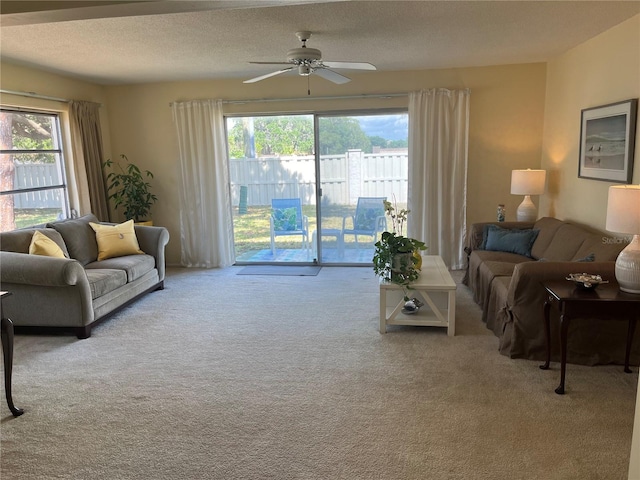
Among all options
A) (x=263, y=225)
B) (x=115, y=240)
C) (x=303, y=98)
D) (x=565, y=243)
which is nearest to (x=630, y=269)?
(x=565, y=243)

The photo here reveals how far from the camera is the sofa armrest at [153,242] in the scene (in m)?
5.07

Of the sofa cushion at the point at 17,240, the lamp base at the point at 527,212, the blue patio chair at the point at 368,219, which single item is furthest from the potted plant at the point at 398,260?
the sofa cushion at the point at 17,240

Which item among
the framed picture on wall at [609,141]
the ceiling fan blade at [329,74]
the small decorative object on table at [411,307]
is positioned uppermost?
the ceiling fan blade at [329,74]

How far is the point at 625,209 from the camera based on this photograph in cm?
263

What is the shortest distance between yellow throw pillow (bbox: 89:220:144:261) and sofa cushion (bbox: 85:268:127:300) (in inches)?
17.8

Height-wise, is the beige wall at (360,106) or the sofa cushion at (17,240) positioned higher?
the beige wall at (360,106)

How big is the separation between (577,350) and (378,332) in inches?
57.2

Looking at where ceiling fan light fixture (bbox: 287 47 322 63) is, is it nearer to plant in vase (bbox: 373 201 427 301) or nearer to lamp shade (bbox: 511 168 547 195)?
plant in vase (bbox: 373 201 427 301)

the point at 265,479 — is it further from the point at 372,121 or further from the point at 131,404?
the point at 372,121

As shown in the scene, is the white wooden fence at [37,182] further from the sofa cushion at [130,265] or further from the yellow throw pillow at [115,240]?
the sofa cushion at [130,265]

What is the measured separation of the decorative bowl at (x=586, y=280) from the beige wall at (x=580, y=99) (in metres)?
1.19

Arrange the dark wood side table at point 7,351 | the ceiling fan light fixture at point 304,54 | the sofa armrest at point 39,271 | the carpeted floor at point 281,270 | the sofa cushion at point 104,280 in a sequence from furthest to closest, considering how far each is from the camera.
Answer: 1. the carpeted floor at point 281,270
2. the sofa cushion at point 104,280
3. the sofa armrest at point 39,271
4. the ceiling fan light fixture at point 304,54
5. the dark wood side table at point 7,351

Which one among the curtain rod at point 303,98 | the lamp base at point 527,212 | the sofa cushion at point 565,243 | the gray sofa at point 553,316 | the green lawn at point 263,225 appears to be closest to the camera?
the gray sofa at point 553,316

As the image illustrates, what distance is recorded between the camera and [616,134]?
145 inches
